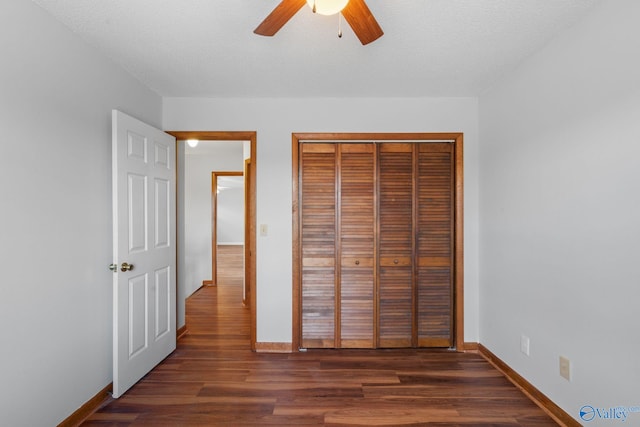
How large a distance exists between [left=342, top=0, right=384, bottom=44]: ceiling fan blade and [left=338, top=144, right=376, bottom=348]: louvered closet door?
1.41m

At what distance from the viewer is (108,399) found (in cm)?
213

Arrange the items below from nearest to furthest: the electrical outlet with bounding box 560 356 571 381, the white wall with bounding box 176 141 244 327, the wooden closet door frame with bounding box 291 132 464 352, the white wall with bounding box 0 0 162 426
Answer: the white wall with bounding box 0 0 162 426, the electrical outlet with bounding box 560 356 571 381, the wooden closet door frame with bounding box 291 132 464 352, the white wall with bounding box 176 141 244 327

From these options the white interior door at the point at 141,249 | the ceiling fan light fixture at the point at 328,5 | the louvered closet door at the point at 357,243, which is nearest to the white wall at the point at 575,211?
the louvered closet door at the point at 357,243

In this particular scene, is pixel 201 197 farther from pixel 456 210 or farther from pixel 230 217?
pixel 230 217

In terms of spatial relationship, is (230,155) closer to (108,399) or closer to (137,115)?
(137,115)

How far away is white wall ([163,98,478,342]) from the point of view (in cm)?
291

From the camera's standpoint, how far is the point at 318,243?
293 cm

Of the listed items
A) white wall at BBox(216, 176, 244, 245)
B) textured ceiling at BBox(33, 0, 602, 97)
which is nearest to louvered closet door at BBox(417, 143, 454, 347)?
textured ceiling at BBox(33, 0, 602, 97)

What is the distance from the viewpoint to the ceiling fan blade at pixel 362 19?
1330mm

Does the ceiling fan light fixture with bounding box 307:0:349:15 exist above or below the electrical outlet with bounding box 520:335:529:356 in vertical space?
above

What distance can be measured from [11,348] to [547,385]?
303 cm

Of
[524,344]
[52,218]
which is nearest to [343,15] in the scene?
[52,218]

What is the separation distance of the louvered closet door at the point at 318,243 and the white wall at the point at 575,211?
1.41 meters

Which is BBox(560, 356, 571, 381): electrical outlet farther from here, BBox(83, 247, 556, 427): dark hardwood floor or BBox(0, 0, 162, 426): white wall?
BBox(0, 0, 162, 426): white wall
